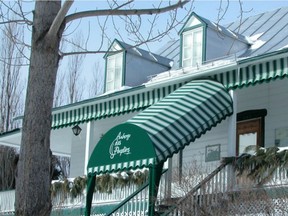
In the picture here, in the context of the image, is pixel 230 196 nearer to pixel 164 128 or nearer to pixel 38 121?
pixel 164 128

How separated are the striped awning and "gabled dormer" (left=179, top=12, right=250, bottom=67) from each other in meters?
2.23

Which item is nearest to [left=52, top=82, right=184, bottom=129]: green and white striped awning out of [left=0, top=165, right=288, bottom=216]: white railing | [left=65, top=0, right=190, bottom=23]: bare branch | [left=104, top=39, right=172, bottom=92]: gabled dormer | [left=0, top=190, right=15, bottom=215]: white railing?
[left=104, top=39, right=172, bottom=92]: gabled dormer

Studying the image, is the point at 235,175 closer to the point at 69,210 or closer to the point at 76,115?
the point at 69,210

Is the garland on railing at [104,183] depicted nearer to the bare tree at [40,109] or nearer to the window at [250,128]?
the window at [250,128]

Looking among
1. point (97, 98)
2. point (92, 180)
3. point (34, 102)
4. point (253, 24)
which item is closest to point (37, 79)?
point (34, 102)

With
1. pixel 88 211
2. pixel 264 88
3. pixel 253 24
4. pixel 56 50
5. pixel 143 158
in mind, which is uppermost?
pixel 253 24

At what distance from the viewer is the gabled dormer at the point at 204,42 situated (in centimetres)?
1812

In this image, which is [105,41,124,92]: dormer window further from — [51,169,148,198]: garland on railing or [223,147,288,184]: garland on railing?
[223,147,288,184]: garland on railing

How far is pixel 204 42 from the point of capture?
59.4 feet

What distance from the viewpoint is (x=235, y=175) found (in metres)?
13.8

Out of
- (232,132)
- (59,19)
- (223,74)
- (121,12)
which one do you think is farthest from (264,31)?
(59,19)

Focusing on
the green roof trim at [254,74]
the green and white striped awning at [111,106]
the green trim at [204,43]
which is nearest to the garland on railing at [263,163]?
the green roof trim at [254,74]

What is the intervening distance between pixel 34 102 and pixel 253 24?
43.3 feet

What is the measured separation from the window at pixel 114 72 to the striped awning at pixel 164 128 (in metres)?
5.75
